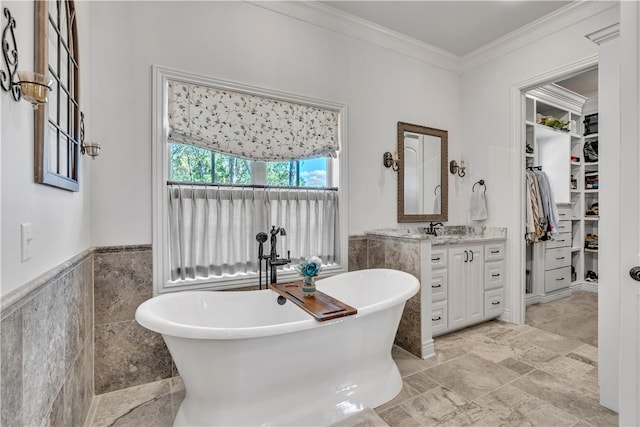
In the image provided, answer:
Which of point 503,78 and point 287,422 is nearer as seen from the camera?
point 287,422

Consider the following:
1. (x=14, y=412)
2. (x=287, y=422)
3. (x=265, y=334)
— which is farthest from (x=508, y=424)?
(x=14, y=412)

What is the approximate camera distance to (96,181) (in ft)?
6.69

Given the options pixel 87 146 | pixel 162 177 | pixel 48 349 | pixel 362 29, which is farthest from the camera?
pixel 362 29

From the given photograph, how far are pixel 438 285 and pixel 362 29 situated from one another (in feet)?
8.43

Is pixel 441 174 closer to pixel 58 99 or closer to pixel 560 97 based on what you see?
pixel 560 97

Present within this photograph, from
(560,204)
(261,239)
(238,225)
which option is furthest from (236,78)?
(560,204)

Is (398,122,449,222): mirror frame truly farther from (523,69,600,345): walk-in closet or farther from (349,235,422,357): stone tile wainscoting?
(523,69,600,345): walk-in closet

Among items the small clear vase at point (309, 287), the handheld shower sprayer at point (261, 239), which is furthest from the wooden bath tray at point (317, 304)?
the handheld shower sprayer at point (261, 239)

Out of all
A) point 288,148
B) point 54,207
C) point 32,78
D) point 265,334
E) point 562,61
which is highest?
point 562,61

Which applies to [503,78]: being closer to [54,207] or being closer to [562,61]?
[562,61]

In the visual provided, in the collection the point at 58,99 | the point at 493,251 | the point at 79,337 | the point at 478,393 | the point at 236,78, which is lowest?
the point at 478,393

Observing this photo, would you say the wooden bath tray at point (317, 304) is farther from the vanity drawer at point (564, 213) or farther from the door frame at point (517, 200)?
the vanity drawer at point (564, 213)

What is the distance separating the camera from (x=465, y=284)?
3.01m

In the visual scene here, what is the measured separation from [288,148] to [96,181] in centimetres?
139
